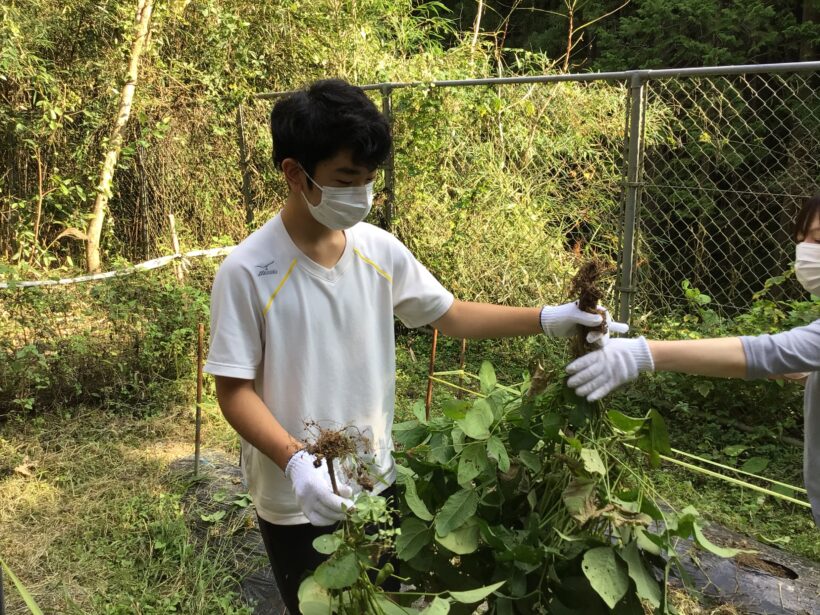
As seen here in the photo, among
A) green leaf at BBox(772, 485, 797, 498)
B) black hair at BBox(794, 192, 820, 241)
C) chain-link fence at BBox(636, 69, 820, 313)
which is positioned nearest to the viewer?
black hair at BBox(794, 192, 820, 241)

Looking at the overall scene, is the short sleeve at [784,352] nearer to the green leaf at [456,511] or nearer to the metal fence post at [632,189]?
the green leaf at [456,511]

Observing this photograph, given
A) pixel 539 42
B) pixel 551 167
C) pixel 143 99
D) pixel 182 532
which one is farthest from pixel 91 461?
pixel 539 42

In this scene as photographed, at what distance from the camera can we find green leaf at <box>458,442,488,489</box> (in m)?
1.31

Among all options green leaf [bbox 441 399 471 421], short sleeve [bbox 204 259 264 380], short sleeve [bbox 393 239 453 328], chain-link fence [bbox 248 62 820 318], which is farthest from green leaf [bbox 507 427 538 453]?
chain-link fence [bbox 248 62 820 318]

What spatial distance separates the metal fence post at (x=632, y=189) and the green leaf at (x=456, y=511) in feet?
7.99

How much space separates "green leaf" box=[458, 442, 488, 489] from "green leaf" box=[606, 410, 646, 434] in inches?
9.8

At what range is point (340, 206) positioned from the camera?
1.51 metres

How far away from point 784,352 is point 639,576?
1.92 ft

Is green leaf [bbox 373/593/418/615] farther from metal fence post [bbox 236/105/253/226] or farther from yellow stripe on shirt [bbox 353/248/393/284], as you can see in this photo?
metal fence post [bbox 236/105/253/226]

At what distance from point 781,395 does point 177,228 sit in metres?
5.07

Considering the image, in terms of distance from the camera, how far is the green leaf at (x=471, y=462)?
1311 millimetres

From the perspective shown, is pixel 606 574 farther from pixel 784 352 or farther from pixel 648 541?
pixel 784 352

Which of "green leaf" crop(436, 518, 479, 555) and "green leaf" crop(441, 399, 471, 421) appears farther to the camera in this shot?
"green leaf" crop(441, 399, 471, 421)

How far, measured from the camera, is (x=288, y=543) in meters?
1.55
